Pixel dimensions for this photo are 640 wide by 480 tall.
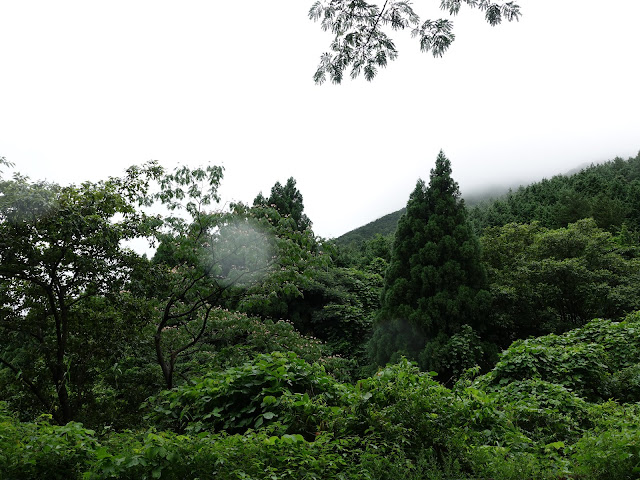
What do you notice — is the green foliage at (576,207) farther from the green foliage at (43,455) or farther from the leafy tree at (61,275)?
the green foliage at (43,455)

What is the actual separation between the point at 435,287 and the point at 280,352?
768cm

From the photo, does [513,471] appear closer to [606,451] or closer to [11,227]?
[606,451]

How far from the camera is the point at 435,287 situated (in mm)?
10703

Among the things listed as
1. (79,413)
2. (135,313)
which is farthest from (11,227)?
(79,413)

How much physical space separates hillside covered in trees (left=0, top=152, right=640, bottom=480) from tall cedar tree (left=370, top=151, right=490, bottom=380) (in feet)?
0.15

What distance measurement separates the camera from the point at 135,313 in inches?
204

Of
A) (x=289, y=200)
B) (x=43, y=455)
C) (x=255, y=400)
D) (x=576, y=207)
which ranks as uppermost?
(x=289, y=200)

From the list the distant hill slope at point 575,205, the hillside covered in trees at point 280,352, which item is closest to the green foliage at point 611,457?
the hillside covered in trees at point 280,352

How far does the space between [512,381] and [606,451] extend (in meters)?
2.94

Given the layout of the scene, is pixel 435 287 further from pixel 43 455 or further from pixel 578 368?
pixel 43 455

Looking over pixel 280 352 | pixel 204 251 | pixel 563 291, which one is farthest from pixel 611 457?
pixel 563 291

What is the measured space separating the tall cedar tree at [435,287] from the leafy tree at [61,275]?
6.71m

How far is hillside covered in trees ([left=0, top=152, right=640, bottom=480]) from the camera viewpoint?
7.14 feet

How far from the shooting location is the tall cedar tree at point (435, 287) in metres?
9.55
